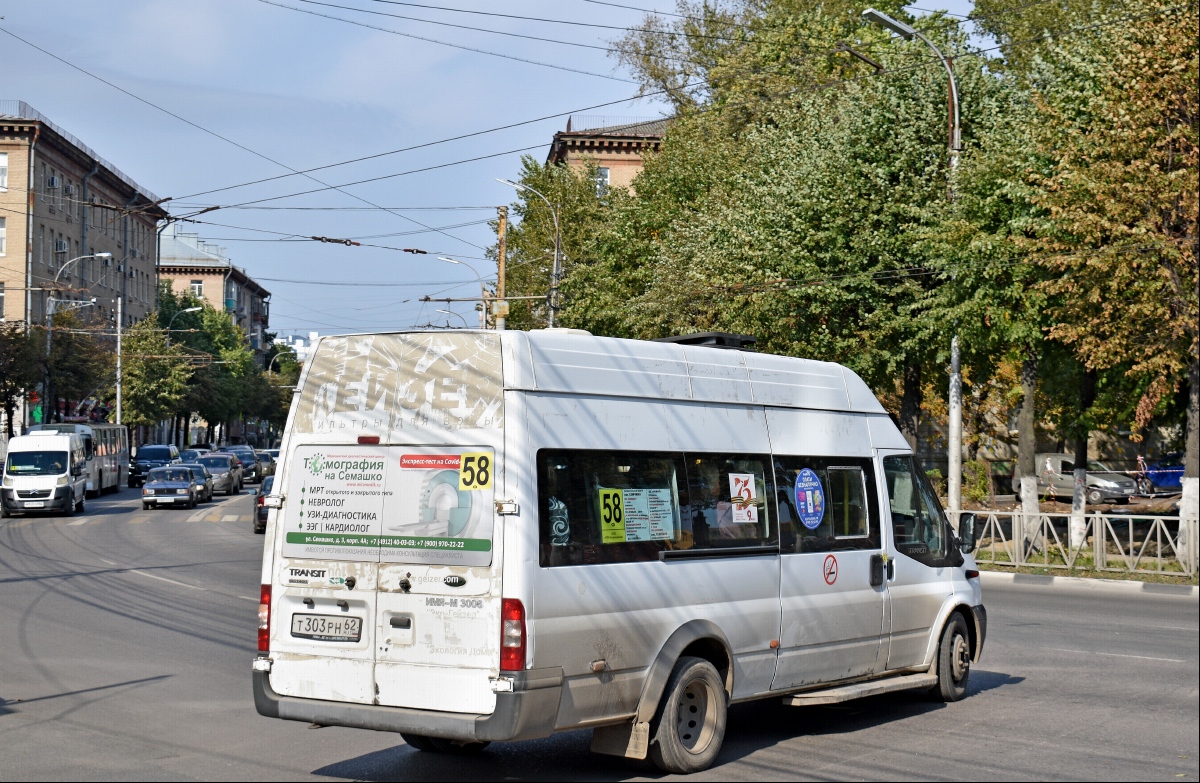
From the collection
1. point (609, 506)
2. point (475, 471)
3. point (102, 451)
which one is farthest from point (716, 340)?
point (102, 451)

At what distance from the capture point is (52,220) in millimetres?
68312

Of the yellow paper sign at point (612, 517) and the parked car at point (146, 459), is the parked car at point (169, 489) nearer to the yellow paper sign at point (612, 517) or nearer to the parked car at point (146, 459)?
the parked car at point (146, 459)

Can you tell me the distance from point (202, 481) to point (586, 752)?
41242mm

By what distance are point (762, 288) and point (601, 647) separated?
20.7 metres

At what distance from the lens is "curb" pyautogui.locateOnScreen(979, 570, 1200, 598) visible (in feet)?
65.1

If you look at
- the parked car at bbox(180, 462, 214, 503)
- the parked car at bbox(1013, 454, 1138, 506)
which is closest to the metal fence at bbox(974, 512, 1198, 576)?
the parked car at bbox(1013, 454, 1138, 506)

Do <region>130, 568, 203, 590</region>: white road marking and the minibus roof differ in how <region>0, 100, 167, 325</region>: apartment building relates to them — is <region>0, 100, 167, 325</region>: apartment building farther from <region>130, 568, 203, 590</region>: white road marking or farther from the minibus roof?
the minibus roof

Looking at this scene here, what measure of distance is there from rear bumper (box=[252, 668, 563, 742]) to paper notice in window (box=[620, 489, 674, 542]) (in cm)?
104

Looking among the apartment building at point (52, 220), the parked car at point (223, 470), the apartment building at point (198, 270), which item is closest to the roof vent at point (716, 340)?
the parked car at point (223, 470)

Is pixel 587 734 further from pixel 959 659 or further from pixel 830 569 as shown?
pixel 959 659

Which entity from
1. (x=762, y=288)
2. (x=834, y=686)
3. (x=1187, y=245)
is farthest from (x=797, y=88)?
(x=834, y=686)

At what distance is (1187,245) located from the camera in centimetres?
1931

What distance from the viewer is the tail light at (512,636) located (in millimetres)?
6652

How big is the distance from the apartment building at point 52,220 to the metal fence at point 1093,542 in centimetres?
4582
